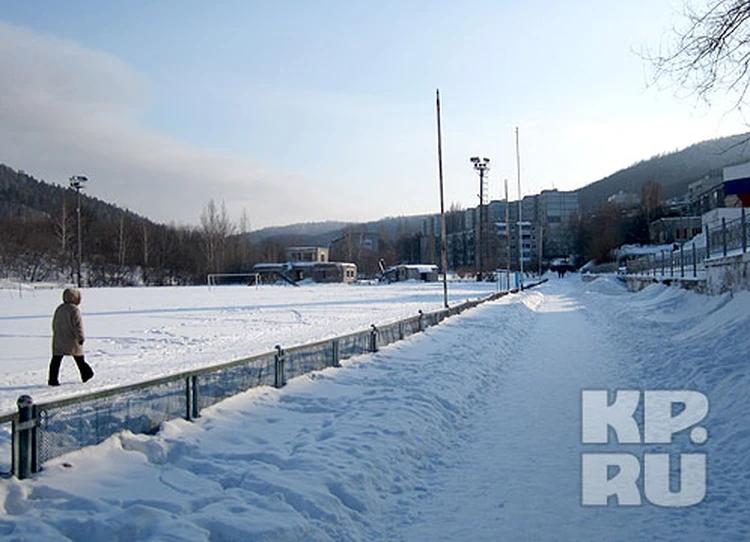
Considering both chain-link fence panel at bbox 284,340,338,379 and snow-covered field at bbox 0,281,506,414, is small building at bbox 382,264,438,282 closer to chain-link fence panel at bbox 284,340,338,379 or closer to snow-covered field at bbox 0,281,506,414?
snow-covered field at bbox 0,281,506,414

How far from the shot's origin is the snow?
4969 mm

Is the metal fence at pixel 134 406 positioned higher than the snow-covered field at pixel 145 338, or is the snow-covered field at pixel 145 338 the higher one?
the metal fence at pixel 134 406

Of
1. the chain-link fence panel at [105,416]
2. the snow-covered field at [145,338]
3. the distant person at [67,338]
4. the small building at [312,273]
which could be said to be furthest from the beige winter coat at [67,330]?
the small building at [312,273]

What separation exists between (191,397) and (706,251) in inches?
772

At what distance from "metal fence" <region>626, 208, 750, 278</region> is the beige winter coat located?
608 inches

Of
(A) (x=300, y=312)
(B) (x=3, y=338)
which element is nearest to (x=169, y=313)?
(A) (x=300, y=312)

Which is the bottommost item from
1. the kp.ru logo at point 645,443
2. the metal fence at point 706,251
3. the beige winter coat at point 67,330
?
the kp.ru logo at point 645,443

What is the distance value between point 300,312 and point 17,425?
2764 centimetres

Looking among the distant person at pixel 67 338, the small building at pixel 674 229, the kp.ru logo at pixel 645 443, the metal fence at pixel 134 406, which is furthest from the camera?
the small building at pixel 674 229

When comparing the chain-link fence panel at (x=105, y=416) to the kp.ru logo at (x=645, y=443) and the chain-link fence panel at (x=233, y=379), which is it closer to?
the chain-link fence panel at (x=233, y=379)

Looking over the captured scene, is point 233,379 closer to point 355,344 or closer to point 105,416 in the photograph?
point 105,416

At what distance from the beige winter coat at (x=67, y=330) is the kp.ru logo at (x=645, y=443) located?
9287 millimetres

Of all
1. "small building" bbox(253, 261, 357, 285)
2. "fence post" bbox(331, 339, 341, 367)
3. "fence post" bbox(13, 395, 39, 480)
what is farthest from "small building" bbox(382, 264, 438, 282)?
"fence post" bbox(13, 395, 39, 480)

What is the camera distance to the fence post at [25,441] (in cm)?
→ 527
